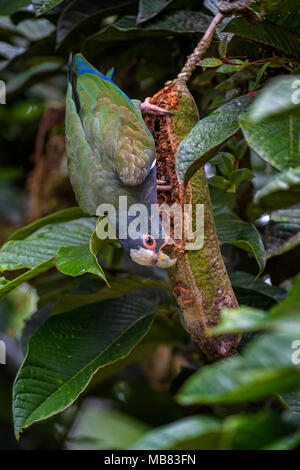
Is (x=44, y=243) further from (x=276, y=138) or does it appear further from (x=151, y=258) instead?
(x=276, y=138)

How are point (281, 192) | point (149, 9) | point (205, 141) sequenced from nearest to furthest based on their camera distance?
point (281, 192) → point (205, 141) → point (149, 9)

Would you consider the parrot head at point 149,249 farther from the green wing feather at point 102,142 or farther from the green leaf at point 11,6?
the green leaf at point 11,6

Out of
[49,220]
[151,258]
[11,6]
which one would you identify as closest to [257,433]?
[151,258]

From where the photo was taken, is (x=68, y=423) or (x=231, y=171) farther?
(x=68, y=423)
